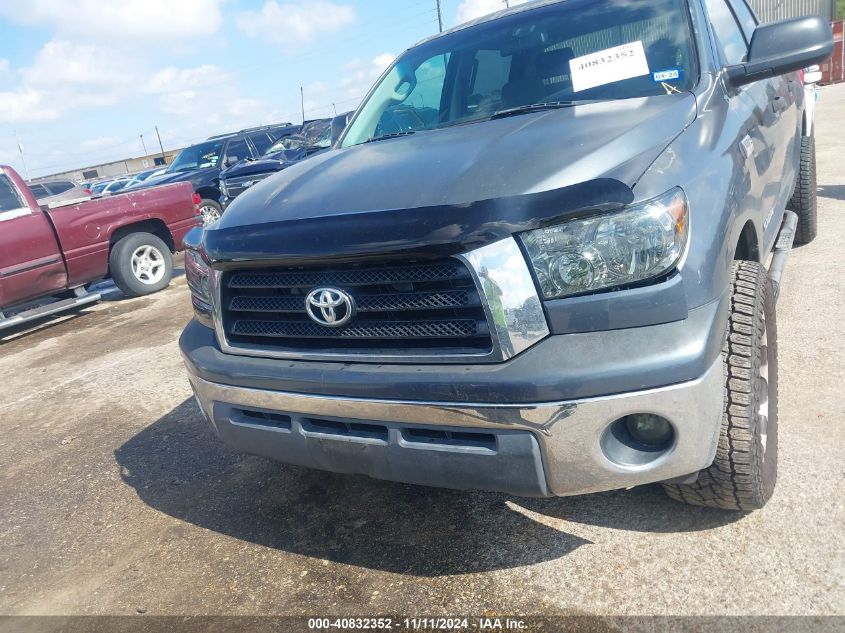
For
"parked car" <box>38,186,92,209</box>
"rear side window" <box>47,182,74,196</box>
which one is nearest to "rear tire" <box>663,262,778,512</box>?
"parked car" <box>38,186,92,209</box>

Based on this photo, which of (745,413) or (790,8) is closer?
(745,413)

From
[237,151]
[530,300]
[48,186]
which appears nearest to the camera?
[530,300]

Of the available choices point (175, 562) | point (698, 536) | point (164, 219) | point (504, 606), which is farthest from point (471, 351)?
point (164, 219)

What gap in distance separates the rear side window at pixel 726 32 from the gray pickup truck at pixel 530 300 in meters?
0.28

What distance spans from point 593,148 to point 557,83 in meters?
1.05

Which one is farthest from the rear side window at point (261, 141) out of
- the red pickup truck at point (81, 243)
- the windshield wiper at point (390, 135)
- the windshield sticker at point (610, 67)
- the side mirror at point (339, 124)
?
the windshield sticker at point (610, 67)

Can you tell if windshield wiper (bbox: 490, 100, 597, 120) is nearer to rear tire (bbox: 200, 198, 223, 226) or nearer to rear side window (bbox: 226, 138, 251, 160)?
rear tire (bbox: 200, 198, 223, 226)

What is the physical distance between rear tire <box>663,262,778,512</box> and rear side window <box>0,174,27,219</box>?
269 inches

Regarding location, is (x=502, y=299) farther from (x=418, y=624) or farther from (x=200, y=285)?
(x=200, y=285)

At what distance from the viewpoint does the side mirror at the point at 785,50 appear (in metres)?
2.61

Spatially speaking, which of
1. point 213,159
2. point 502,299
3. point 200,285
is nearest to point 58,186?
point 213,159

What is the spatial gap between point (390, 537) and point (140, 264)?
6.45 meters

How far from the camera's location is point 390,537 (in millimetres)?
2570

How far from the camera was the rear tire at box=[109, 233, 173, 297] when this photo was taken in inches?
302
